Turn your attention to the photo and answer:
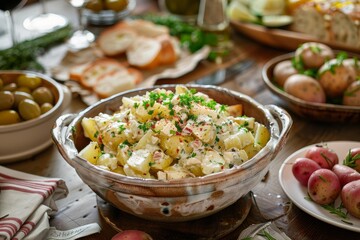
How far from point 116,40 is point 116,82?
404mm

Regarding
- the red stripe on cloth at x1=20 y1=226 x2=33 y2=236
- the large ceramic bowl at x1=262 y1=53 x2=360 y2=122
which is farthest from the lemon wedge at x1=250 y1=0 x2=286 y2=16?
the red stripe on cloth at x1=20 y1=226 x2=33 y2=236

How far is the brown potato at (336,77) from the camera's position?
174 cm

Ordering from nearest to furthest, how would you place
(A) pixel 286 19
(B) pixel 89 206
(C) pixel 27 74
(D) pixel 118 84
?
(B) pixel 89 206 → (C) pixel 27 74 → (D) pixel 118 84 → (A) pixel 286 19

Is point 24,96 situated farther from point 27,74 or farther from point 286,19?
point 286,19

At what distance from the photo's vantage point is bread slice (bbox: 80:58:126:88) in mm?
1997

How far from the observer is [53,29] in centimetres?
250

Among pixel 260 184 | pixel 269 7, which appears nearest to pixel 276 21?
pixel 269 7

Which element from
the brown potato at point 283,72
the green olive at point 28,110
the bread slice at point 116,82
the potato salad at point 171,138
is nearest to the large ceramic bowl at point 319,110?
the brown potato at point 283,72

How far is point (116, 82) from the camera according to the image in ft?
6.45

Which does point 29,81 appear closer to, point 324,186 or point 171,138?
point 171,138

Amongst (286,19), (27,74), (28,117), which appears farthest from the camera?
(286,19)

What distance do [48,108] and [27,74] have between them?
0.67 ft

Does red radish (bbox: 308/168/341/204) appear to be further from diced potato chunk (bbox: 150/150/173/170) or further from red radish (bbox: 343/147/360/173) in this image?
diced potato chunk (bbox: 150/150/173/170)

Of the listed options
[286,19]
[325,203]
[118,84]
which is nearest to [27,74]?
[118,84]
